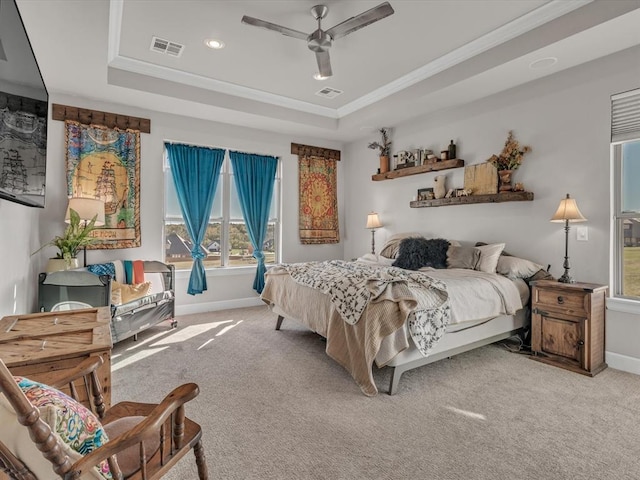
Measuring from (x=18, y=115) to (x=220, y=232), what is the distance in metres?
3.45

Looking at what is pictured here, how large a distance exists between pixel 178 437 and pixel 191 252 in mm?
3852

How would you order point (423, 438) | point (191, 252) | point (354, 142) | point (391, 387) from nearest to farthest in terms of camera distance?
point (423, 438), point (391, 387), point (191, 252), point (354, 142)

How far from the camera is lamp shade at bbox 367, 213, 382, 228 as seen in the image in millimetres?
5434

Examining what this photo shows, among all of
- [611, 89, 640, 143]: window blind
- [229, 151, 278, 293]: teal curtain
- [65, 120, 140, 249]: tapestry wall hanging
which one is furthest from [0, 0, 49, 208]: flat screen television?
[611, 89, 640, 143]: window blind

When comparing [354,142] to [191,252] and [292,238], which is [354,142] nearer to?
[292,238]

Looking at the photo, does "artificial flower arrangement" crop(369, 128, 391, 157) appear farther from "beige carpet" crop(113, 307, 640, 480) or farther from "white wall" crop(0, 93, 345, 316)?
"beige carpet" crop(113, 307, 640, 480)

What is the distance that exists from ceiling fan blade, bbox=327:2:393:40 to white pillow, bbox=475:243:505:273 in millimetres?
2460

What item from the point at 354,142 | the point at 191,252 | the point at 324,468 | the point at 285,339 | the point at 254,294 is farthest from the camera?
the point at 354,142

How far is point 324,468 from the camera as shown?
69.6 inches

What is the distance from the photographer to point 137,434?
3.33 feet

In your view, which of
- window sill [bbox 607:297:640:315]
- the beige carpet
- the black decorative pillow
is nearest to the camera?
the beige carpet

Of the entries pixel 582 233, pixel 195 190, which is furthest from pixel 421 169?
pixel 195 190

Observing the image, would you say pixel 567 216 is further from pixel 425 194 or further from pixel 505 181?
pixel 425 194

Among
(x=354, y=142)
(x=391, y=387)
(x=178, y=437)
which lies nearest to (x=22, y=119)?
(x=178, y=437)
